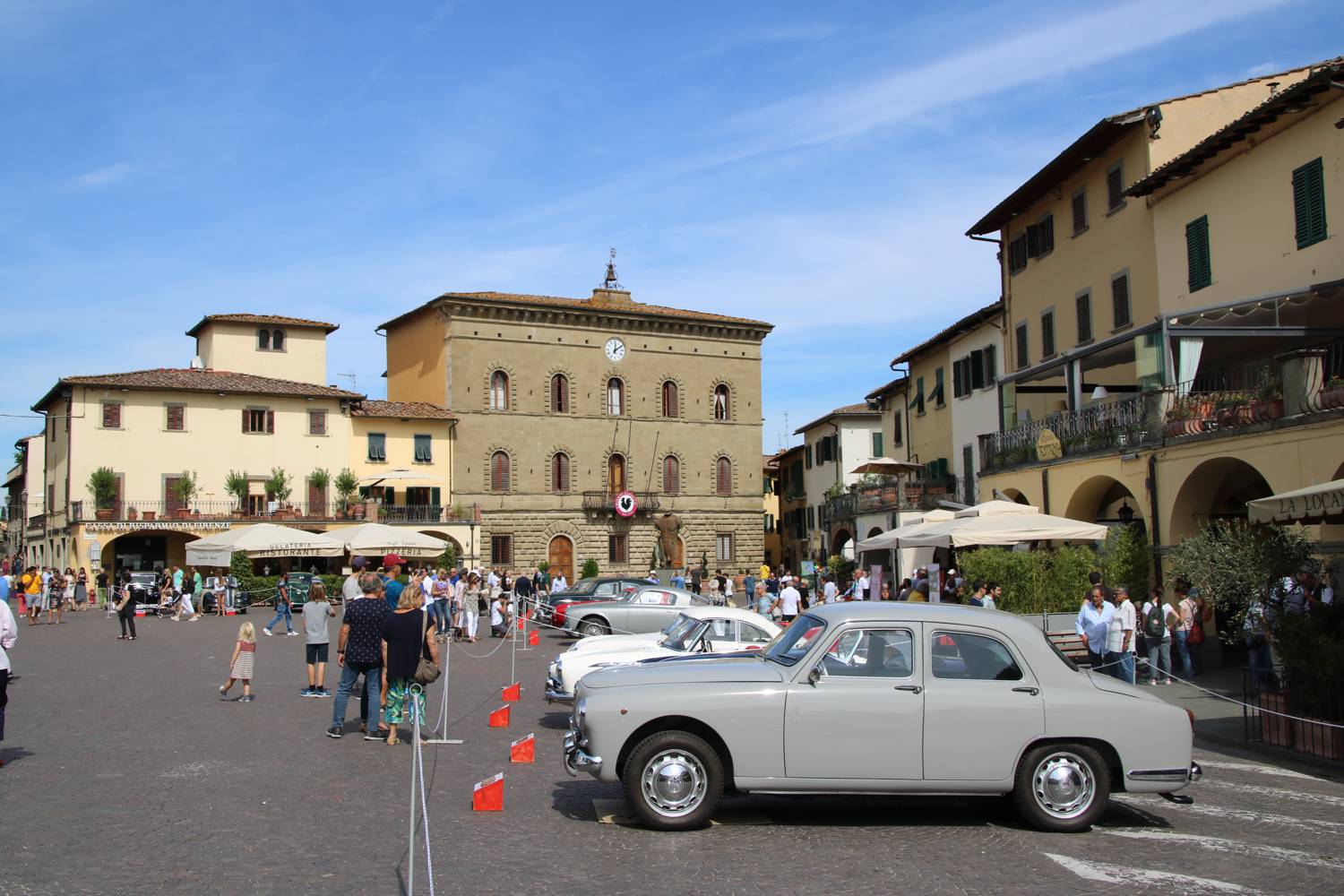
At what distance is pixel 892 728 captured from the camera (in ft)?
26.7

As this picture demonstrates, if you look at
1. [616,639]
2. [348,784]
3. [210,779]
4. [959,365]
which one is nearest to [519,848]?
[348,784]

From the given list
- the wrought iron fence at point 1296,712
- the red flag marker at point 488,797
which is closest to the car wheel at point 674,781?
the red flag marker at point 488,797

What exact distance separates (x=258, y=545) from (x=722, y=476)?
32.5m

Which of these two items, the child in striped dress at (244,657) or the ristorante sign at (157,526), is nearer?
the child in striped dress at (244,657)

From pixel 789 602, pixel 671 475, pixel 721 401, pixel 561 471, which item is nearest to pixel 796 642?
pixel 789 602

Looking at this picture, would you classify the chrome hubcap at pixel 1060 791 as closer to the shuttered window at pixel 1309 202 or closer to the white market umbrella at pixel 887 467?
the shuttered window at pixel 1309 202

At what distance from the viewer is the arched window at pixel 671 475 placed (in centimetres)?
6084

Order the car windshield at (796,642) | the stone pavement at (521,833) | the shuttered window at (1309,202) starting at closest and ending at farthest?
the stone pavement at (521,833), the car windshield at (796,642), the shuttered window at (1309,202)

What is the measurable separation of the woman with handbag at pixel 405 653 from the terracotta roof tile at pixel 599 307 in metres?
45.3

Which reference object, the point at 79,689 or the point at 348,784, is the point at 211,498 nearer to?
the point at 79,689

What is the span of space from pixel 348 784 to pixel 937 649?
16.1 ft

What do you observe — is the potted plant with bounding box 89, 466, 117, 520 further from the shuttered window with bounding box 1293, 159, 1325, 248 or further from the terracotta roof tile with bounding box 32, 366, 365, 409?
the shuttered window with bounding box 1293, 159, 1325, 248

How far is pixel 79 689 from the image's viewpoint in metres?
16.3

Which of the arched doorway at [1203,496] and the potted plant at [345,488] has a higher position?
the potted plant at [345,488]
